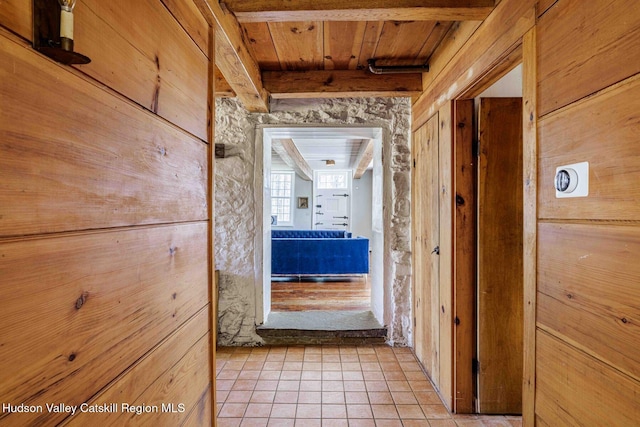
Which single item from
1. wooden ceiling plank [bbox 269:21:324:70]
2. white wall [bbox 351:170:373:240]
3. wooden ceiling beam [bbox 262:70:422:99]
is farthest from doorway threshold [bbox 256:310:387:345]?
white wall [bbox 351:170:373:240]

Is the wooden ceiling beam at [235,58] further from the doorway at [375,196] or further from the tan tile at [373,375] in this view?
the tan tile at [373,375]

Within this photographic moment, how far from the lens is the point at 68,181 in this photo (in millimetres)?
622

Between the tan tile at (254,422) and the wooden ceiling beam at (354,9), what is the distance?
2.13 m

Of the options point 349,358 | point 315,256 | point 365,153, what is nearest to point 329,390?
point 349,358

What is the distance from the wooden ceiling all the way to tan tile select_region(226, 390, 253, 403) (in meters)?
2.07

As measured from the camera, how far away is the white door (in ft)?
29.2

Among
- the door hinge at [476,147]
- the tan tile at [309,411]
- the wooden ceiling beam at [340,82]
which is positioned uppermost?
the wooden ceiling beam at [340,82]

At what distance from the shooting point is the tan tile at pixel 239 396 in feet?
6.98

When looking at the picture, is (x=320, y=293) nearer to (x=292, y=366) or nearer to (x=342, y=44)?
(x=292, y=366)

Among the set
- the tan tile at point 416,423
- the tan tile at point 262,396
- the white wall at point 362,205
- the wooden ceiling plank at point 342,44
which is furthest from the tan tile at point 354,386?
the white wall at point 362,205

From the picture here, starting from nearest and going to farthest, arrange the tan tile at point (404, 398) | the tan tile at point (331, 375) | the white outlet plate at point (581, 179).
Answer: the white outlet plate at point (581, 179)
the tan tile at point (404, 398)
the tan tile at point (331, 375)

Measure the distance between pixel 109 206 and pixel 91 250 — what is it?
0.11 meters

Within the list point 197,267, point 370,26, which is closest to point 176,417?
point 197,267

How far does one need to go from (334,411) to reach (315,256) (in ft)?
10.7
